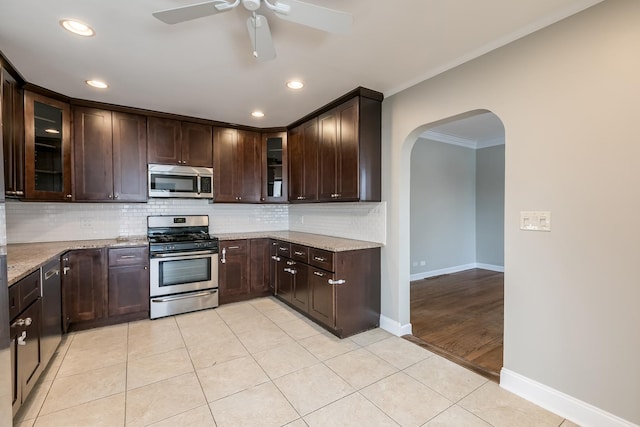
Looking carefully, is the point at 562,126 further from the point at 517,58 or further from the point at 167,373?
the point at 167,373

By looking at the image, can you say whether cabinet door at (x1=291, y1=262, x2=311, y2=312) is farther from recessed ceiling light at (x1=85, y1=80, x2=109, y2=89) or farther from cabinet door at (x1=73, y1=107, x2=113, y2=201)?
recessed ceiling light at (x1=85, y1=80, x2=109, y2=89)

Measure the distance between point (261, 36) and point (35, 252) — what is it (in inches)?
107

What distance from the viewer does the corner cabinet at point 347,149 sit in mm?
2951

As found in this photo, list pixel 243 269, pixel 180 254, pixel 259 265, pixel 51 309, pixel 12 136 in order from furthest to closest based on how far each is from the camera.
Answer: pixel 259 265 < pixel 243 269 < pixel 180 254 < pixel 12 136 < pixel 51 309

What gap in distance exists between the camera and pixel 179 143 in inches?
147

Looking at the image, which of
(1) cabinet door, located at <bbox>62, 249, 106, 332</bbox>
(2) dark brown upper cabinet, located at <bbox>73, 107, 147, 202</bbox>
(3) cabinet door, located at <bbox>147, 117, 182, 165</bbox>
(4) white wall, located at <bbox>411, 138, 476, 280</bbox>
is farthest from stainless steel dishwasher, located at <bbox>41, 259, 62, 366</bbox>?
(4) white wall, located at <bbox>411, 138, 476, 280</bbox>

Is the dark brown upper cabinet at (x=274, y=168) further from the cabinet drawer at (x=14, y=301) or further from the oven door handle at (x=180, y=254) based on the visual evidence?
the cabinet drawer at (x=14, y=301)

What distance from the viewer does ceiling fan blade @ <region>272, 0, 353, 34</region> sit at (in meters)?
1.46

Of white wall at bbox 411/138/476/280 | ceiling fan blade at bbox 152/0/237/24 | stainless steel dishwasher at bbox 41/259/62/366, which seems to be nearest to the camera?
ceiling fan blade at bbox 152/0/237/24

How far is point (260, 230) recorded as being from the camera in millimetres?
4695

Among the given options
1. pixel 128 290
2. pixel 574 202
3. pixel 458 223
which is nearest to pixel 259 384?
pixel 128 290

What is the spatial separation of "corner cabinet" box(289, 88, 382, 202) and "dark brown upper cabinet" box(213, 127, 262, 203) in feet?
3.31

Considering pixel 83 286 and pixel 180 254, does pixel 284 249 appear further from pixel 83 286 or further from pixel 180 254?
pixel 83 286

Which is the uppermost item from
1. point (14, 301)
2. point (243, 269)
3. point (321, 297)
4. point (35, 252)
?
point (35, 252)
